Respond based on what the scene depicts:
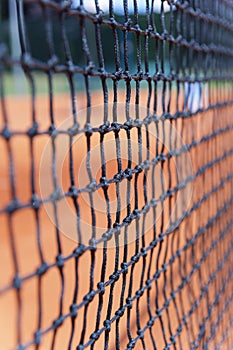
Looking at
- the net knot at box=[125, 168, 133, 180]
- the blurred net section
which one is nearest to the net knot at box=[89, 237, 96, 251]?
the blurred net section

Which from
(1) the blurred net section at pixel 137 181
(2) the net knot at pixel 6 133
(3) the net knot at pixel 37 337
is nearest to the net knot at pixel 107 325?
(1) the blurred net section at pixel 137 181

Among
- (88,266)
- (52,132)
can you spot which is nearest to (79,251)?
(52,132)

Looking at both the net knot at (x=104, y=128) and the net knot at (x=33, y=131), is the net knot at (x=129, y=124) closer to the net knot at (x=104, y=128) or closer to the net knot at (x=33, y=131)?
the net knot at (x=104, y=128)

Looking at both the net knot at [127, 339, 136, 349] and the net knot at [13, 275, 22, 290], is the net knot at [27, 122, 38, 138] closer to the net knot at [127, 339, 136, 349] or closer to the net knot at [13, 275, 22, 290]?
the net knot at [13, 275, 22, 290]

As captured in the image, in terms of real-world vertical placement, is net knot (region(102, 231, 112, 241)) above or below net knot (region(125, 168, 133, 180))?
below

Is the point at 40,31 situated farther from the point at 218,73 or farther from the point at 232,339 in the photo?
the point at 232,339

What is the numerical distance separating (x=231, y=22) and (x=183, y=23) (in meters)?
0.48

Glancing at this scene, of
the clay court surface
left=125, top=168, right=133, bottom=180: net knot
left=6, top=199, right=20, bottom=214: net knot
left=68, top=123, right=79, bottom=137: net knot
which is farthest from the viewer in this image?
the clay court surface

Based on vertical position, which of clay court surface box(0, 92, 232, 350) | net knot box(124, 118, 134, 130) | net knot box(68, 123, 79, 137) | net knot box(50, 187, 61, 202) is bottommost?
clay court surface box(0, 92, 232, 350)

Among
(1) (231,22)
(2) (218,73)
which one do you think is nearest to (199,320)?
(2) (218,73)

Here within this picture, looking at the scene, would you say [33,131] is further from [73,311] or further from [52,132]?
[73,311]

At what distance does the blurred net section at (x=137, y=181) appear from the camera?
467mm

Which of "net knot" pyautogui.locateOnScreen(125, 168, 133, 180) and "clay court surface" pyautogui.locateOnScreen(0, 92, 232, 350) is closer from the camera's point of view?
"net knot" pyautogui.locateOnScreen(125, 168, 133, 180)

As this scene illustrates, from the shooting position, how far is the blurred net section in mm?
467
